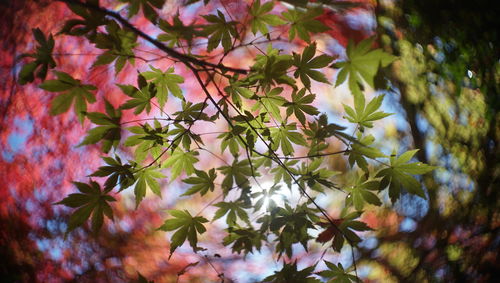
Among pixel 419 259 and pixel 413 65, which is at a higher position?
pixel 413 65

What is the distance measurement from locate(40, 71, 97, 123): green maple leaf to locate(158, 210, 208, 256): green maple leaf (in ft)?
1.25

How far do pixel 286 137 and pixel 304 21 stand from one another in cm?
34

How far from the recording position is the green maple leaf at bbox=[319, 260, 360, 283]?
975 millimetres

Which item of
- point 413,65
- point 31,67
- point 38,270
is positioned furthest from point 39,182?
point 413,65

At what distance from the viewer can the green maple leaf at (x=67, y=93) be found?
648mm

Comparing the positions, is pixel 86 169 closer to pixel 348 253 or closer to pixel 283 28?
pixel 283 28

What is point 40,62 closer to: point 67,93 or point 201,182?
point 67,93

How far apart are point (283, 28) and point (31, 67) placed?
0.72 metres

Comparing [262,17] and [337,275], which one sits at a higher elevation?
[262,17]

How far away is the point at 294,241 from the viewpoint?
3.05 feet

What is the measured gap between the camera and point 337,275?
39.3 inches

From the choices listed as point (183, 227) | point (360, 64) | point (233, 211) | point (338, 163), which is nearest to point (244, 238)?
point (233, 211)

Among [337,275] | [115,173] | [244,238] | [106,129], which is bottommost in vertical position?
[337,275]

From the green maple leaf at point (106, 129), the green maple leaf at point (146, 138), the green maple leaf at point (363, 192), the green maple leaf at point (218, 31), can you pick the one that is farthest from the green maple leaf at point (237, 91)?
the green maple leaf at point (363, 192)
